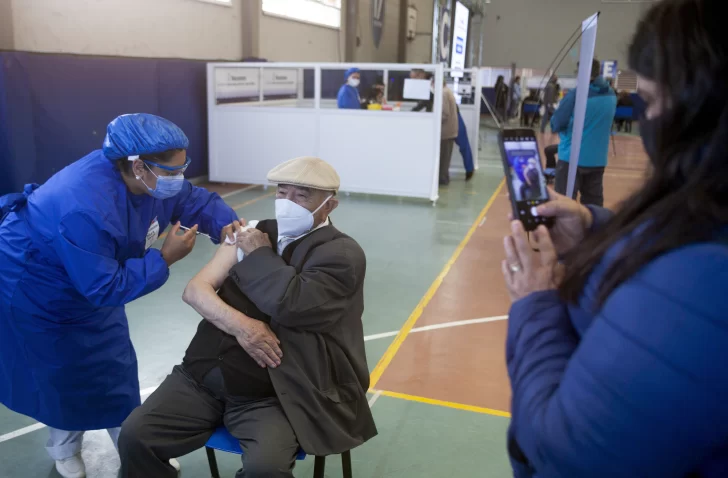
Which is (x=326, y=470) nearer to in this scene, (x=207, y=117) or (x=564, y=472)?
(x=564, y=472)

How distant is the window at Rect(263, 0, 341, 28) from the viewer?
33.9 ft

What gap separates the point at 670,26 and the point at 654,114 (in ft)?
0.38

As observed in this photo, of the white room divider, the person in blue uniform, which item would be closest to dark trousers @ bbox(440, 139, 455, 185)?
the white room divider

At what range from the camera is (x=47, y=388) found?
2.21m

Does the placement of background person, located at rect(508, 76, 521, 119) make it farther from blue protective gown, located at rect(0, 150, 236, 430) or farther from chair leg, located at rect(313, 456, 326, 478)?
chair leg, located at rect(313, 456, 326, 478)

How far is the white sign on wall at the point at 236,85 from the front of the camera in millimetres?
8094

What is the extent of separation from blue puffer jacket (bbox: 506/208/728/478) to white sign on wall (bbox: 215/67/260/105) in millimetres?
7850

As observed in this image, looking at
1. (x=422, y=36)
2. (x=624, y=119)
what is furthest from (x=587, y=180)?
(x=422, y=36)

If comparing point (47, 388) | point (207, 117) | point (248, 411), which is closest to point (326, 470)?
point (248, 411)

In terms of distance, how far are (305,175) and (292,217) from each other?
0.15 metres

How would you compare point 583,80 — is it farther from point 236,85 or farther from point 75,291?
point 236,85

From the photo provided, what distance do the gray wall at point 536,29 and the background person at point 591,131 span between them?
1726 centimetres

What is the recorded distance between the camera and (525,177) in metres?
1.36

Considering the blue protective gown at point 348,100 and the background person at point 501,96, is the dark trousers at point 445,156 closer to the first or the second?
the blue protective gown at point 348,100
